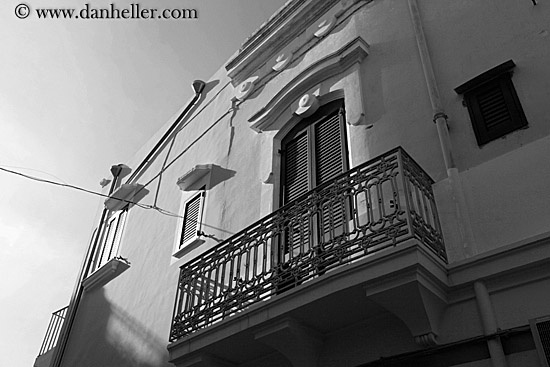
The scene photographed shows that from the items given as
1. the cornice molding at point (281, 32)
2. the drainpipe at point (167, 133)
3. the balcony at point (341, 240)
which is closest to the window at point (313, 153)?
the balcony at point (341, 240)

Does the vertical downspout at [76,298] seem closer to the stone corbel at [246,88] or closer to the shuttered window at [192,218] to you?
the shuttered window at [192,218]

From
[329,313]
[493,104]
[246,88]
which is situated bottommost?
[329,313]

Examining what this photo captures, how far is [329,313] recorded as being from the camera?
550 cm

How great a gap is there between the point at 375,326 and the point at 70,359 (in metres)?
8.15

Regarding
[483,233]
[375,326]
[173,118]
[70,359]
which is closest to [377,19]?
[483,233]

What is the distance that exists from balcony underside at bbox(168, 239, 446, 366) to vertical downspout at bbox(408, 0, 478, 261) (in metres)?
0.48

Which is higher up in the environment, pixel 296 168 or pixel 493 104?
pixel 296 168

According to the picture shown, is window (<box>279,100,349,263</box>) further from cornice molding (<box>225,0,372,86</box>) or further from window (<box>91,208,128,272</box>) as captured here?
window (<box>91,208,128,272</box>)

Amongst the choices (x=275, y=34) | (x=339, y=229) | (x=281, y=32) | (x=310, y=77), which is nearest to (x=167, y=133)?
(x=275, y=34)

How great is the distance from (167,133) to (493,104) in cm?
890

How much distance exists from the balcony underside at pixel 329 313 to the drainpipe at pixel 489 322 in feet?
1.11

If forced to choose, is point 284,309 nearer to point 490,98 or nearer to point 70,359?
point 490,98

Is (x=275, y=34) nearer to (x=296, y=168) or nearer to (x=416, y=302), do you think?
A: (x=296, y=168)

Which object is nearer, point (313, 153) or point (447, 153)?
point (447, 153)
